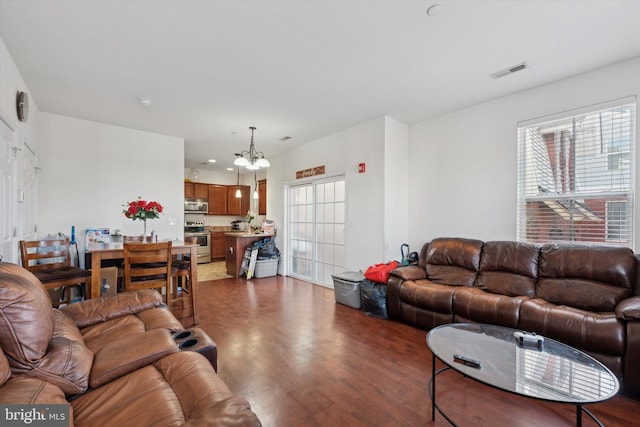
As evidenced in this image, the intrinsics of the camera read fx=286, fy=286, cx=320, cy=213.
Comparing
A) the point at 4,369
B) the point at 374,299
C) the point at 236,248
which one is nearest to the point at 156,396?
the point at 4,369

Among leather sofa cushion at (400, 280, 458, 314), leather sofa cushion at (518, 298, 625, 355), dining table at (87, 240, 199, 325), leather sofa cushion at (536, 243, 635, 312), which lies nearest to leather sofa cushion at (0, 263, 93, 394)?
dining table at (87, 240, 199, 325)

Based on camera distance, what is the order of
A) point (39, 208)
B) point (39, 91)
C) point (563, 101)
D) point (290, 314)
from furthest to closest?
point (39, 208) < point (290, 314) < point (39, 91) < point (563, 101)

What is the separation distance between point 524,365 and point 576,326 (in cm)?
93

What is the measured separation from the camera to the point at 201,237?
7656 mm

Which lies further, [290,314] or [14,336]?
[290,314]

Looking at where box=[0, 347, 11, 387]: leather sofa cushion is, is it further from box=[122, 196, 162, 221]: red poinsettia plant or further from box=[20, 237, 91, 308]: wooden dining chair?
box=[122, 196, 162, 221]: red poinsettia plant

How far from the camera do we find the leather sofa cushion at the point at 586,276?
2.43m

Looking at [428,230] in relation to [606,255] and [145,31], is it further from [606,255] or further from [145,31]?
[145,31]

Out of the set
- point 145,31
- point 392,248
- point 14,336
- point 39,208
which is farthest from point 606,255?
point 39,208

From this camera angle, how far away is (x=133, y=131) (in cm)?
468

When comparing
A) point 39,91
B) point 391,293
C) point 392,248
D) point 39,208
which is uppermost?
point 39,91

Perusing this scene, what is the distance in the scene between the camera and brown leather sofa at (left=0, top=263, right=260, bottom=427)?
1.03m

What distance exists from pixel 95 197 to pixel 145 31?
3.17m

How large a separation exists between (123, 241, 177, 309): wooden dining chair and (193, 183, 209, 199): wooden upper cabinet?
5039 mm
